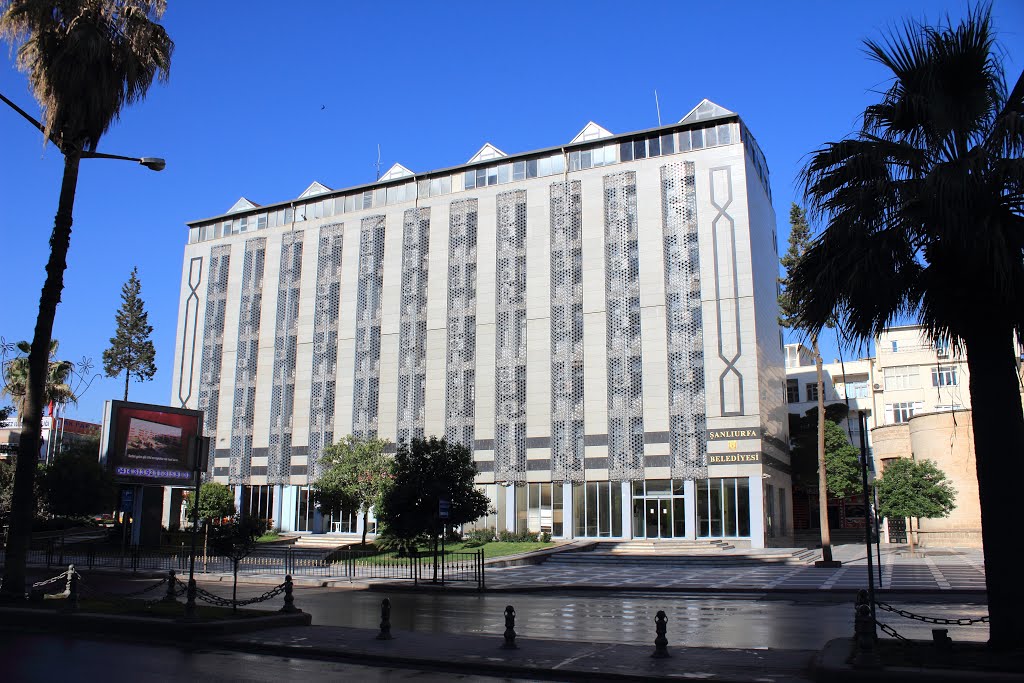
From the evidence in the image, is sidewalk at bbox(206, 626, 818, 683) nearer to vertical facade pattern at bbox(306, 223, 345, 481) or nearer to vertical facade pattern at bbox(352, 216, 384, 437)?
vertical facade pattern at bbox(352, 216, 384, 437)

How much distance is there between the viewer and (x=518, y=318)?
62.5m

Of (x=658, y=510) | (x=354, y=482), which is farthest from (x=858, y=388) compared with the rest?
(x=354, y=482)

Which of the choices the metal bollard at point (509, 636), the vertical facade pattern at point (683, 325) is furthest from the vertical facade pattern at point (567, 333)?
the metal bollard at point (509, 636)

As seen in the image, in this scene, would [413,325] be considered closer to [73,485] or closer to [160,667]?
[73,485]

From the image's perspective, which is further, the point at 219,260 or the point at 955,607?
the point at 219,260

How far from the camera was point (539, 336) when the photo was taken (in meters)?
61.2

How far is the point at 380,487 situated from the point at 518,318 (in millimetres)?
18311

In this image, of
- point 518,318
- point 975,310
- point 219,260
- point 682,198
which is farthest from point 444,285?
point 975,310

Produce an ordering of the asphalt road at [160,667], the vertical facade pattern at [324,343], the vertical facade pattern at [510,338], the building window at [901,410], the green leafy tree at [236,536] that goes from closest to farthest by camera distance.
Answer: the asphalt road at [160,667]
the green leafy tree at [236,536]
the vertical facade pattern at [510,338]
the vertical facade pattern at [324,343]
the building window at [901,410]

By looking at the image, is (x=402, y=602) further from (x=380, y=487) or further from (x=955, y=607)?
(x=380, y=487)

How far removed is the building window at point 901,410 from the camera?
77.9 meters

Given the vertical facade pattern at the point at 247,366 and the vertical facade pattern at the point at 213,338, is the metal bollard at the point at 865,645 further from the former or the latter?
the vertical facade pattern at the point at 213,338

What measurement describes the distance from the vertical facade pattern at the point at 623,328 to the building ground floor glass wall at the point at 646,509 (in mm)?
1969

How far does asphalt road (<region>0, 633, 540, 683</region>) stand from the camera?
458 inches
